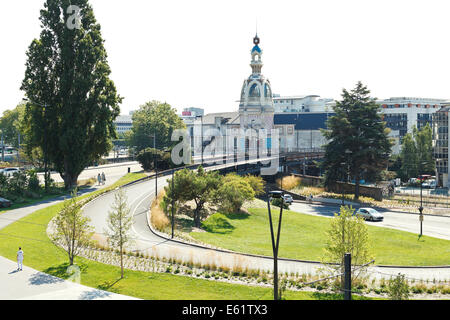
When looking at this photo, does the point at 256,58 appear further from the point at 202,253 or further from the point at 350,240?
the point at 350,240

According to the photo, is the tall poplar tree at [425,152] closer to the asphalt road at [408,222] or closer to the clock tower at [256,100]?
the asphalt road at [408,222]

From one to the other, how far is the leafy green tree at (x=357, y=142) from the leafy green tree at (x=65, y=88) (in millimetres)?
32987

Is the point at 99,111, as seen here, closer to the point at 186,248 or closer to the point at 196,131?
the point at 186,248

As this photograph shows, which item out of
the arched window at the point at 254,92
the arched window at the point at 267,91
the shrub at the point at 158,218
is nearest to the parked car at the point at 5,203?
the shrub at the point at 158,218

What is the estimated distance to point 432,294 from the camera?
2323 cm

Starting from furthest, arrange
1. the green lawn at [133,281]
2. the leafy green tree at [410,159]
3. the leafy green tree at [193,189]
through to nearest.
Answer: the leafy green tree at [410,159] → the leafy green tree at [193,189] → the green lawn at [133,281]

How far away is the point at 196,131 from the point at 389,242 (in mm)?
98955

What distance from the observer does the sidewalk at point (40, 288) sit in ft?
68.5

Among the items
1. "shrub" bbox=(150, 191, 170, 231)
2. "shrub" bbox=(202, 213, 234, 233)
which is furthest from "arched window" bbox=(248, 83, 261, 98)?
"shrub" bbox=(150, 191, 170, 231)

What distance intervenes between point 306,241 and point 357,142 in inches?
1157

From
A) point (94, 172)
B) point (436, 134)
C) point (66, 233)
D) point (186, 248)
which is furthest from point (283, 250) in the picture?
point (436, 134)

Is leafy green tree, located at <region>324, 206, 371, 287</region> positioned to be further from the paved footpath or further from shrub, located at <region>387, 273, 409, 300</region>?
the paved footpath

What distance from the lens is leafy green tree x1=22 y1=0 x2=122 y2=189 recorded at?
50.5 metres

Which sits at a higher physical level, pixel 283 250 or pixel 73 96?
pixel 73 96
